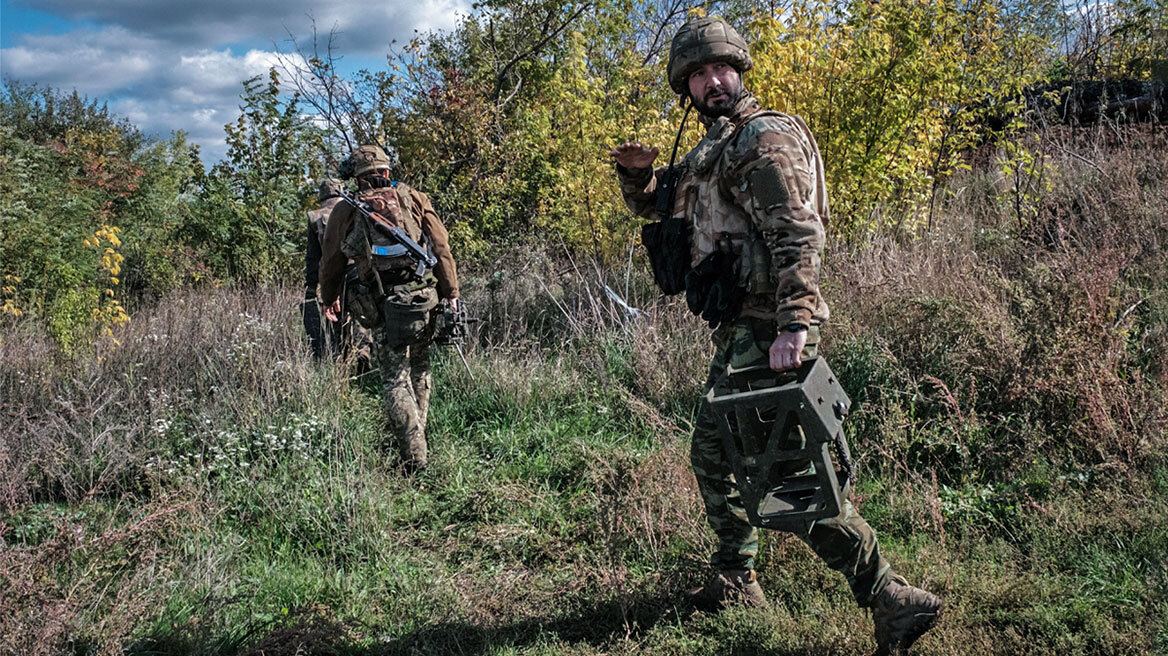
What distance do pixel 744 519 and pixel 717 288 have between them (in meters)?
0.94

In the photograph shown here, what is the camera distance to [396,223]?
16.4 feet

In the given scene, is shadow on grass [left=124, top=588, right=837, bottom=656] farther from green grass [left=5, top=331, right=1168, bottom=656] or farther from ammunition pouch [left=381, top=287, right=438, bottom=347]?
ammunition pouch [left=381, top=287, right=438, bottom=347]

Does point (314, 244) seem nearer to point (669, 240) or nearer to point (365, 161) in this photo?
point (365, 161)

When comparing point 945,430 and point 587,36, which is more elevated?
point 587,36

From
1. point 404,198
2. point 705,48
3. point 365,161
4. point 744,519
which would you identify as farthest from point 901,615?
point 365,161

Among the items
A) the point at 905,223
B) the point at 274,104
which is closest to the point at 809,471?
the point at 905,223

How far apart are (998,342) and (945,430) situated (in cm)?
66

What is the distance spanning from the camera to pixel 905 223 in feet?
22.5

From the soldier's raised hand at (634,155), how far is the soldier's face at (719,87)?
1.02ft

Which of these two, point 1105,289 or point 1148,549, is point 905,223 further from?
point 1148,549

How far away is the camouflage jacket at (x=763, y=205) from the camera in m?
2.64

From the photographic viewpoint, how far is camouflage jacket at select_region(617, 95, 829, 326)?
8.68 feet

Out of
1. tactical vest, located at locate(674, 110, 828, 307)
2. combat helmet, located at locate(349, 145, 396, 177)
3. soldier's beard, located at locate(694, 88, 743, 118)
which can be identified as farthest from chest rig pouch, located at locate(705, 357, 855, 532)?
combat helmet, located at locate(349, 145, 396, 177)

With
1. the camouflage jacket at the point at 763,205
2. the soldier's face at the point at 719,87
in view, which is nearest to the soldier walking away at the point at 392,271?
the camouflage jacket at the point at 763,205
